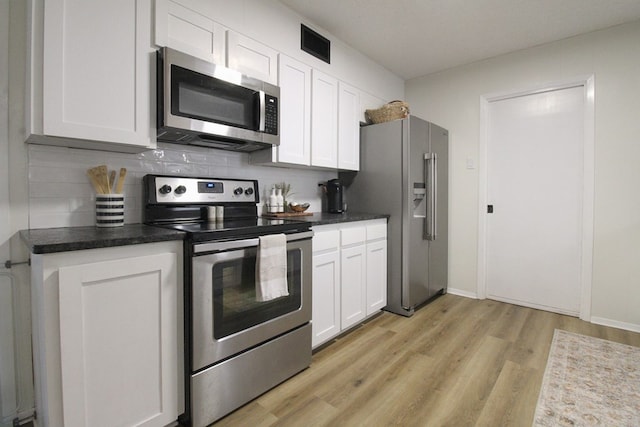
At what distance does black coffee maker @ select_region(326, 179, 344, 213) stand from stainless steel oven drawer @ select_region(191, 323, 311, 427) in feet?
3.92

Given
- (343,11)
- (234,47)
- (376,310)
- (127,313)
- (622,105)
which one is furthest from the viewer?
(376,310)

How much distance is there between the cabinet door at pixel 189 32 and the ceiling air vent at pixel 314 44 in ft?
2.46

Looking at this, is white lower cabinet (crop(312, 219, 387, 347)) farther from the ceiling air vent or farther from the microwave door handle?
the ceiling air vent

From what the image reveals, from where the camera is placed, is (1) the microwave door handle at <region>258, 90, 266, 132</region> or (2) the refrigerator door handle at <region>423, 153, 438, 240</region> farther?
(2) the refrigerator door handle at <region>423, 153, 438, 240</region>

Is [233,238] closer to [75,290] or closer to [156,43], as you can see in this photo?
[75,290]

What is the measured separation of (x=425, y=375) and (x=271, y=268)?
46.3 inches

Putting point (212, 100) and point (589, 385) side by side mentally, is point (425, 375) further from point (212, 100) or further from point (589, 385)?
point (212, 100)

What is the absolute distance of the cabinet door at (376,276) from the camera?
8.84 ft

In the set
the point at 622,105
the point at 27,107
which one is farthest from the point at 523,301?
the point at 27,107

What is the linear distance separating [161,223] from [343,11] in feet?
6.76

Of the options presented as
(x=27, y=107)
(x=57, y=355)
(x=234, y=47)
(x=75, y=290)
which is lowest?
(x=57, y=355)

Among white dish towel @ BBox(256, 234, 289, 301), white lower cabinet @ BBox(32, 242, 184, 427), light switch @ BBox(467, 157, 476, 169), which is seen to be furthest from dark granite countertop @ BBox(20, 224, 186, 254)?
light switch @ BBox(467, 157, 476, 169)

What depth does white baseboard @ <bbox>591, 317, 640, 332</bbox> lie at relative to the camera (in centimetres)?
259

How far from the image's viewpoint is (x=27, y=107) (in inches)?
51.8
